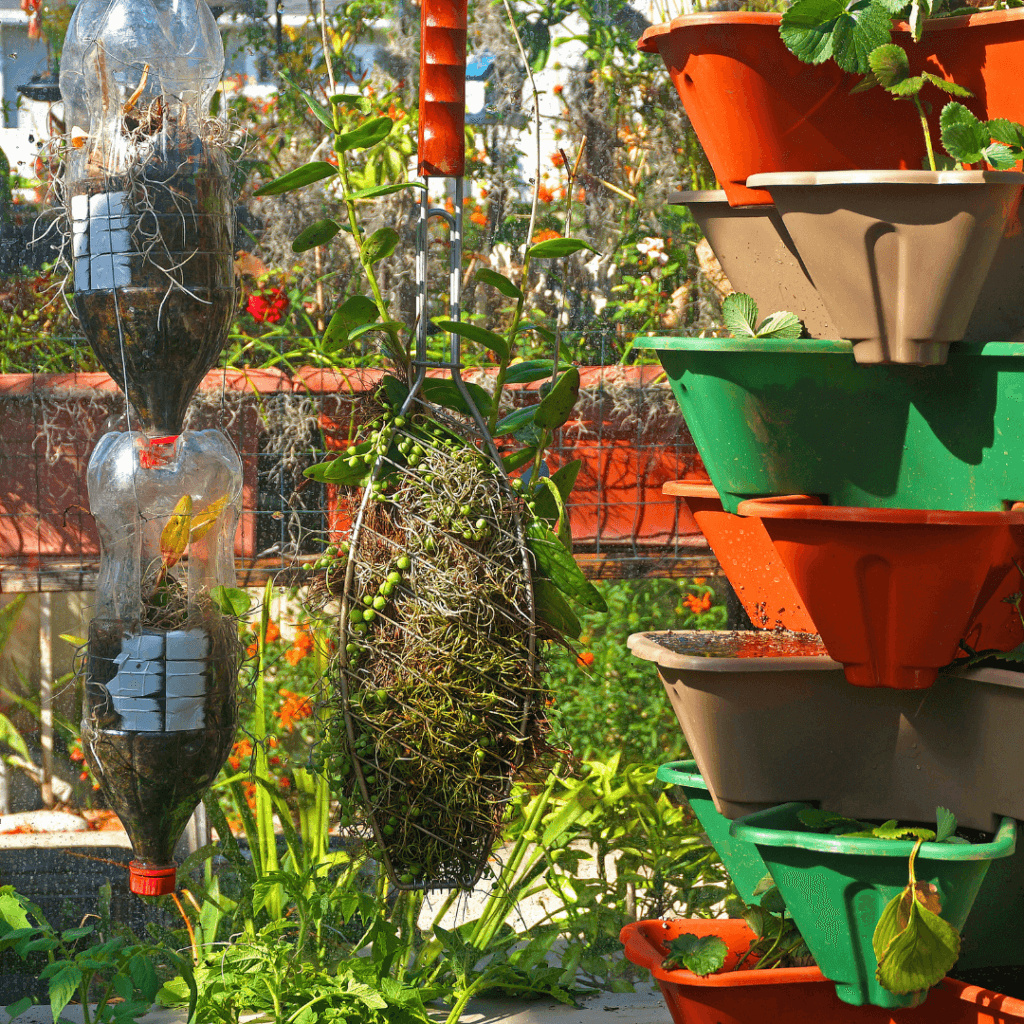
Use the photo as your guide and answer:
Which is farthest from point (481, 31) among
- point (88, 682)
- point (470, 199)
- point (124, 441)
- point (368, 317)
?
point (88, 682)

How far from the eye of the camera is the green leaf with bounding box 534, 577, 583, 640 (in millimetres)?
1196

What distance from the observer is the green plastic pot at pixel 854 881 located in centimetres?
108

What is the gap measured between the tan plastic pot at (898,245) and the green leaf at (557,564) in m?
0.36

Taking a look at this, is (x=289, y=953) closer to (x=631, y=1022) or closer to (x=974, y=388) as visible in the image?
(x=631, y=1022)

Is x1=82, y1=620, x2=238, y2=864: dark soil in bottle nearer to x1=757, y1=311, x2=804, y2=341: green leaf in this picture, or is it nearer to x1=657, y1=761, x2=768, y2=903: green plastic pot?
x1=657, y1=761, x2=768, y2=903: green plastic pot

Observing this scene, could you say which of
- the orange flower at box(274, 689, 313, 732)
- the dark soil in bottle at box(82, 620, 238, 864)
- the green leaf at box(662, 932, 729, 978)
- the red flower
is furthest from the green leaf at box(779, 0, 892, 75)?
the orange flower at box(274, 689, 313, 732)

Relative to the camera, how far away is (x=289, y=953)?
1691 millimetres

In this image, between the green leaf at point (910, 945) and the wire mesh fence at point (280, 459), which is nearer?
the green leaf at point (910, 945)

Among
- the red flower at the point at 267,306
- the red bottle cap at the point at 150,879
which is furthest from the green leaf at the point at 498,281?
the red flower at the point at 267,306

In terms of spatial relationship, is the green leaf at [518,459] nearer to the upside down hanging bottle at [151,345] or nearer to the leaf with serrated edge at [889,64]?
the upside down hanging bottle at [151,345]

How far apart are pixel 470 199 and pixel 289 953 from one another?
4.85 feet

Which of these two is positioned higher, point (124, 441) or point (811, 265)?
point (811, 265)

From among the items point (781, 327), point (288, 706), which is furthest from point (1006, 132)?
point (288, 706)

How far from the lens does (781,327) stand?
1.14m
